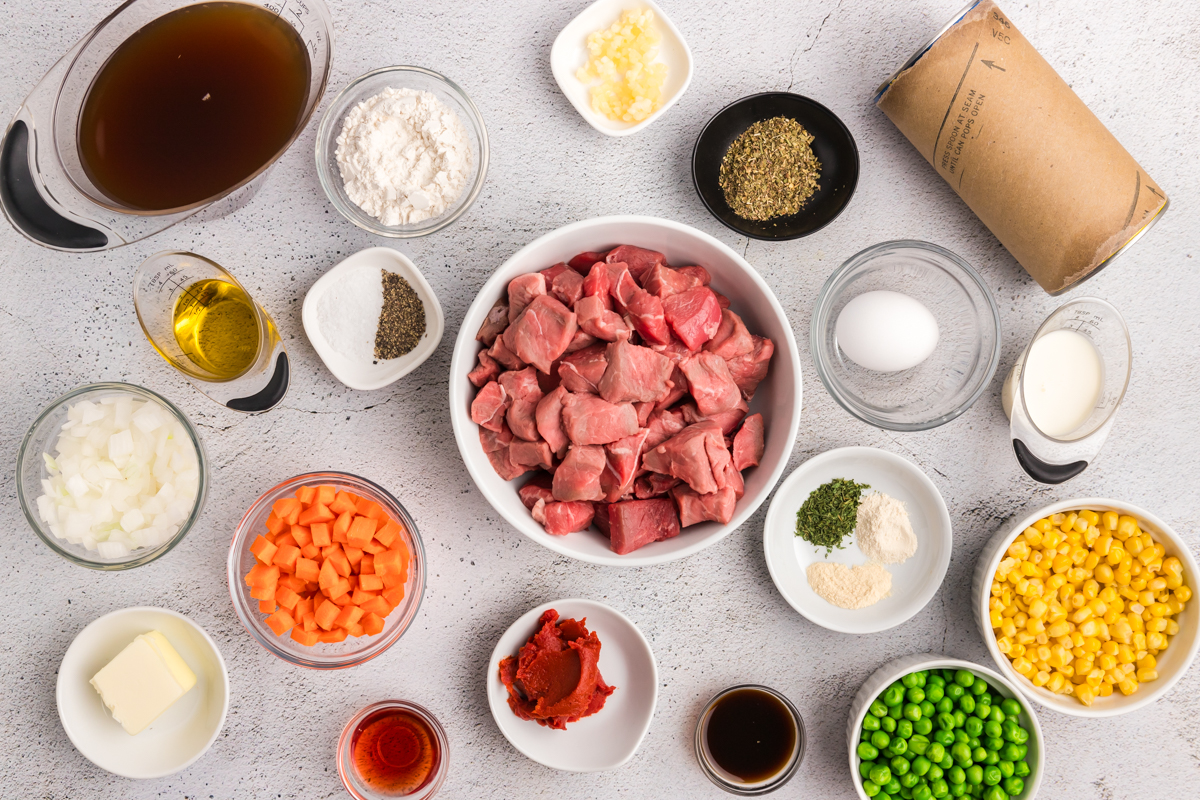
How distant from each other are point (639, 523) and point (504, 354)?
622mm

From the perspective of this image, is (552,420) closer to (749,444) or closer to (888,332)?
(749,444)

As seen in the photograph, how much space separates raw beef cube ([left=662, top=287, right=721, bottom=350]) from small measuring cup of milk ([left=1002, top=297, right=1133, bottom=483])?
101 centimetres

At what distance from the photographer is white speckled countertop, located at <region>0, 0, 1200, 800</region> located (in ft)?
7.56

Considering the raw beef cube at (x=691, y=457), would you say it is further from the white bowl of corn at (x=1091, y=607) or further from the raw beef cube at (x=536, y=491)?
the white bowl of corn at (x=1091, y=607)

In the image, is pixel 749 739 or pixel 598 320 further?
pixel 749 739

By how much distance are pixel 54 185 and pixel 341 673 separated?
1639mm

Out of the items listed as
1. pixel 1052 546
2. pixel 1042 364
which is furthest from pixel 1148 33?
pixel 1052 546

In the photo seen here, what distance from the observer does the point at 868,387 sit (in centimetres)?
230

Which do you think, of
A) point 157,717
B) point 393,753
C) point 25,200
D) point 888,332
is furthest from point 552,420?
point 157,717

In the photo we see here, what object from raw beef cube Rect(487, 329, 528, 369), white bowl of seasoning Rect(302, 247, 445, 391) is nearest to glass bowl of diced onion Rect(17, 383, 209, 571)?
white bowl of seasoning Rect(302, 247, 445, 391)

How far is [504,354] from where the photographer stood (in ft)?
6.69

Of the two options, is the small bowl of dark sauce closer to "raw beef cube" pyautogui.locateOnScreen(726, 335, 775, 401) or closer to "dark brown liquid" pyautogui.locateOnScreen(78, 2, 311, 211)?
"raw beef cube" pyautogui.locateOnScreen(726, 335, 775, 401)

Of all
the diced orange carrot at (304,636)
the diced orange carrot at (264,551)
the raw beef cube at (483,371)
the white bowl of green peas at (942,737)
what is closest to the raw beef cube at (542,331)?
the raw beef cube at (483,371)

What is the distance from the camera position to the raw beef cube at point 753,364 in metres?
2.05
